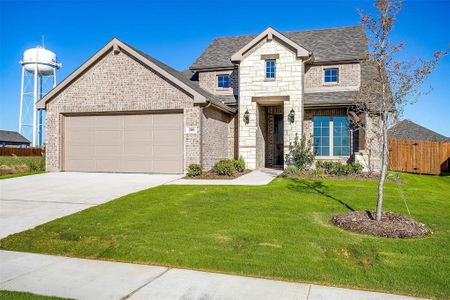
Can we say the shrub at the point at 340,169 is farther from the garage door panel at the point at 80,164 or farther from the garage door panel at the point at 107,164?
the garage door panel at the point at 80,164

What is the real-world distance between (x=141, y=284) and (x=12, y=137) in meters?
68.8

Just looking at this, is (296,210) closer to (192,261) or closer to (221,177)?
(192,261)

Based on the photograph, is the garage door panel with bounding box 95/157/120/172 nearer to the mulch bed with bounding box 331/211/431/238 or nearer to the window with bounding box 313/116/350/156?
the window with bounding box 313/116/350/156

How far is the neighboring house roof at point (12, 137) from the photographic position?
60925 millimetres

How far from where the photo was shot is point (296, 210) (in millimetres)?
8992

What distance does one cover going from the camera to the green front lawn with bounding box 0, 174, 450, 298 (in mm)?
5254

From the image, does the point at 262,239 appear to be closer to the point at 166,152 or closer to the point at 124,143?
the point at 166,152

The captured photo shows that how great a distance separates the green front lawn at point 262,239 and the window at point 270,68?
9.32m

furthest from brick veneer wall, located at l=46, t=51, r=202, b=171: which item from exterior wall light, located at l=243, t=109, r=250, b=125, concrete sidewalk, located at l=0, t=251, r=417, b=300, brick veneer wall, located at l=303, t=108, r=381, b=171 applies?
concrete sidewalk, located at l=0, t=251, r=417, b=300

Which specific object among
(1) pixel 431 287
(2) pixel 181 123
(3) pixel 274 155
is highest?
(2) pixel 181 123

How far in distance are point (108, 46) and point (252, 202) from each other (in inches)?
470

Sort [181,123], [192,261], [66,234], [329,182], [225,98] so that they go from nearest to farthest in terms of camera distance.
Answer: [192,261]
[66,234]
[329,182]
[181,123]
[225,98]

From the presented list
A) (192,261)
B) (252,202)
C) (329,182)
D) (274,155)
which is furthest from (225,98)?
(192,261)

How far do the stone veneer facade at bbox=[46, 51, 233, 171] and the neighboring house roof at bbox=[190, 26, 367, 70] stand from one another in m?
4.83
